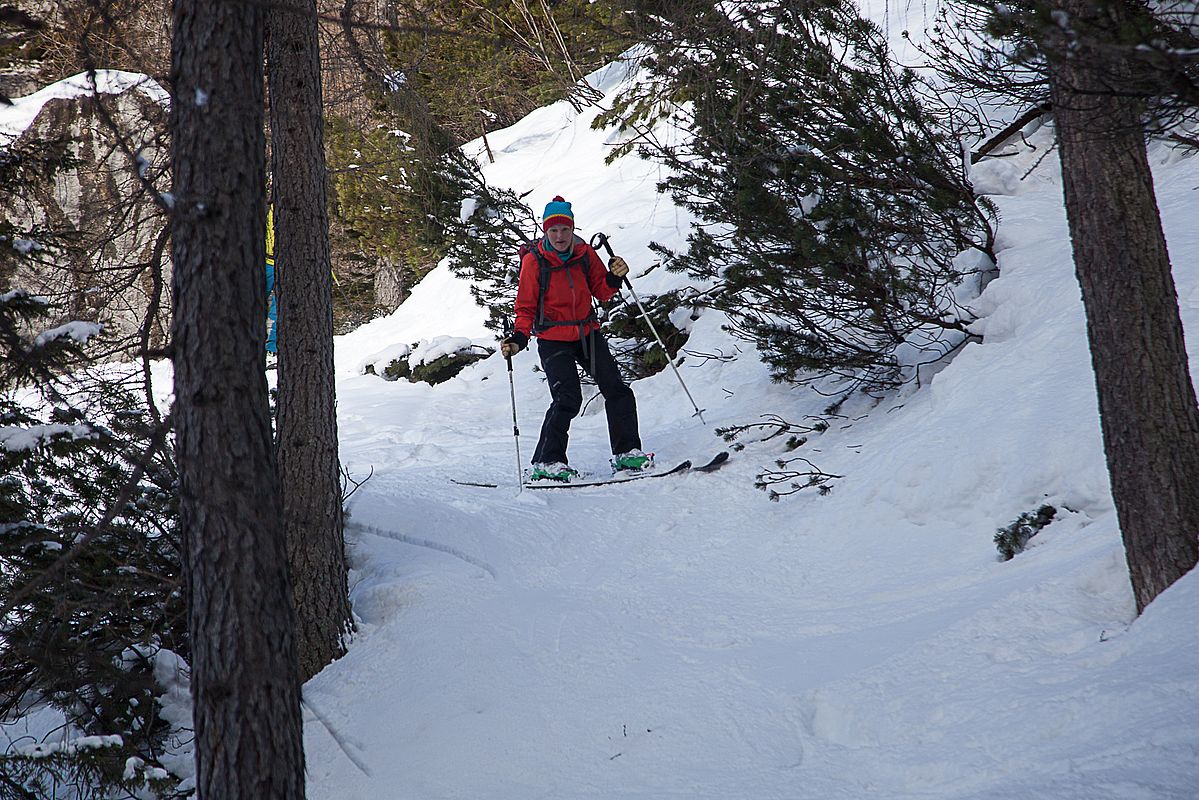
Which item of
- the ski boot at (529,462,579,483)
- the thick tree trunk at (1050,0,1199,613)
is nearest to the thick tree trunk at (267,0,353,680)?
the ski boot at (529,462,579,483)

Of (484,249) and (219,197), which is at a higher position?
(484,249)

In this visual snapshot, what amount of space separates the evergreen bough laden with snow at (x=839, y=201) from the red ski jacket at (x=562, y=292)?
44.9 inches

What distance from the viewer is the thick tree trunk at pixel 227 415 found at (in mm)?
Answer: 2545

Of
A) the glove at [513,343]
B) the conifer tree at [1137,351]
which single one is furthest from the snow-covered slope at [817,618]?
the glove at [513,343]

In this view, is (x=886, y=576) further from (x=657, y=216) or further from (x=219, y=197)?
(x=657, y=216)

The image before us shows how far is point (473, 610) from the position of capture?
4961mm


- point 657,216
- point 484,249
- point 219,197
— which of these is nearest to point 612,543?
point 219,197

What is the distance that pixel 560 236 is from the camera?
7.29 metres

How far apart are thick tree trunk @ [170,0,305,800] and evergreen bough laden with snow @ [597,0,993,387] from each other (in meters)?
4.26

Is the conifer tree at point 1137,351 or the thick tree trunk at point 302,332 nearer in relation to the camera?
the conifer tree at point 1137,351

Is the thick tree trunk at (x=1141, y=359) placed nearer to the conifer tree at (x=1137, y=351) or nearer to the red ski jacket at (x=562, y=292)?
the conifer tree at (x=1137, y=351)

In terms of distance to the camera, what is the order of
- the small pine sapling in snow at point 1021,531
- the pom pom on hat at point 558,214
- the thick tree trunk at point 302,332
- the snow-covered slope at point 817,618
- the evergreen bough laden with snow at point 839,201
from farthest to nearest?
the pom pom on hat at point 558,214
the evergreen bough laden with snow at point 839,201
the thick tree trunk at point 302,332
the small pine sapling in snow at point 1021,531
the snow-covered slope at point 817,618

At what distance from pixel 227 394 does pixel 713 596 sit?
321 centimetres

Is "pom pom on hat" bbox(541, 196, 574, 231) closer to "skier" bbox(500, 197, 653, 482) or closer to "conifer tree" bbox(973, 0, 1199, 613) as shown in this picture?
"skier" bbox(500, 197, 653, 482)
